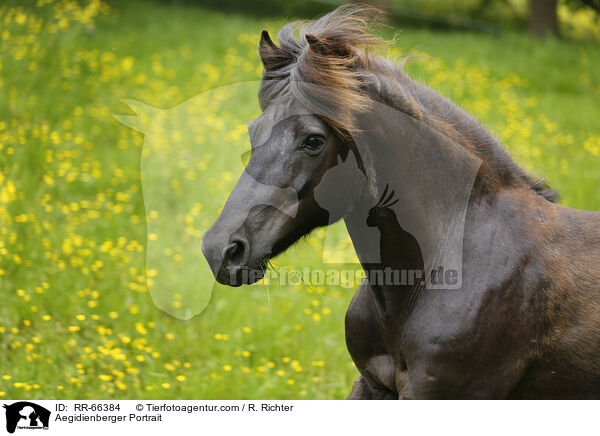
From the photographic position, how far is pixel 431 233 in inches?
104

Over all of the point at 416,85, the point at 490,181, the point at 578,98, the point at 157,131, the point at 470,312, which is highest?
the point at 578,98

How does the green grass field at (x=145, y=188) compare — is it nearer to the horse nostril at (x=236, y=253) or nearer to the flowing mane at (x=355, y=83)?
the flowing mane at (x=355, y=83)

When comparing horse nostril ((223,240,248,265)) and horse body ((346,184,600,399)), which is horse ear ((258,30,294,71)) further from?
horse body ((346,184,600,399))

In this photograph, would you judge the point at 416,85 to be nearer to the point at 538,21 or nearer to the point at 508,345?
the point at 508,345

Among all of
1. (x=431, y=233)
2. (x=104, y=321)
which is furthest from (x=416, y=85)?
(x=104, y=321)

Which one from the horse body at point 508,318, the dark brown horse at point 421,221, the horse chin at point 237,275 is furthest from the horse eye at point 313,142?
the horse body at point 508,318

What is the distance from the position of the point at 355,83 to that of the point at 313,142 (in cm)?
30

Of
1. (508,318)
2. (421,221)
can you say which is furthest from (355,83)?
(508,318)

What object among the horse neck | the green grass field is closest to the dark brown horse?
the horse neck

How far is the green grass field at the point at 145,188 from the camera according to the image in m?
4.50

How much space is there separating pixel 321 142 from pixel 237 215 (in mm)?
427

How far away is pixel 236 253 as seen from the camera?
2365 millimetres

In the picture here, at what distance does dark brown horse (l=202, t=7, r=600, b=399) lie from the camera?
2.39m

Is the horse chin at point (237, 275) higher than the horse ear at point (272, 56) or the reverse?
the reverse
